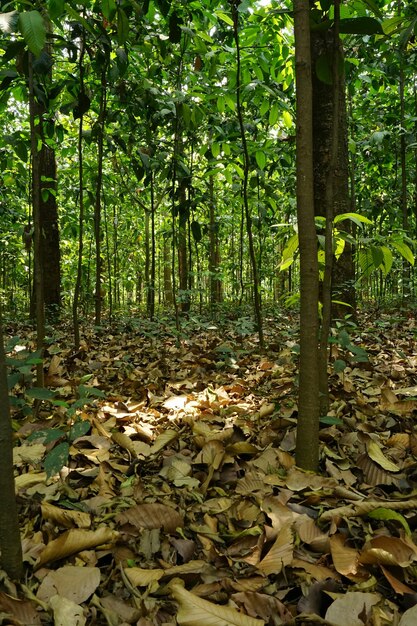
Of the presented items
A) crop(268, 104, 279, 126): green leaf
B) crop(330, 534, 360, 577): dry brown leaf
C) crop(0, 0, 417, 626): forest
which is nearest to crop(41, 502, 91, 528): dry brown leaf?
crop(0, 0, 417, 626): forest

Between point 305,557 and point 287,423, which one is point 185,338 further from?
point 305,557

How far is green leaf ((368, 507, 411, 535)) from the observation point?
1477 mm

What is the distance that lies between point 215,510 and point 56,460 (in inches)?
22.7

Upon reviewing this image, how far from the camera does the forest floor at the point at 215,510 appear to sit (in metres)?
1.25

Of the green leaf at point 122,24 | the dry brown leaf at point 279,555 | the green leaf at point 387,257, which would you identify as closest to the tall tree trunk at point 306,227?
the dry brown leaf at point 279,555

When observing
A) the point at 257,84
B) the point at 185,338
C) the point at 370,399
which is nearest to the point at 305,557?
the point at 370,399

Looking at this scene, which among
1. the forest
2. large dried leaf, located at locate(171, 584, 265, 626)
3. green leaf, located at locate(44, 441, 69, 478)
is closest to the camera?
large dried leaf, located at locate(171, 584, 265, 626)

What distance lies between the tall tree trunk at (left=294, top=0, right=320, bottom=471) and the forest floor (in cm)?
31

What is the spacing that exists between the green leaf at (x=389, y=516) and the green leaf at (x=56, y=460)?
102cm

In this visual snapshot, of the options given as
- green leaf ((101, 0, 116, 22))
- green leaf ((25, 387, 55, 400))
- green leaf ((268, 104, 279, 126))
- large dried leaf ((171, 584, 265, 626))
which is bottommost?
large dried leaf ((171, 584, 265, 626))

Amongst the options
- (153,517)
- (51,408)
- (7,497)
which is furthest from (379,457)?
(51,408)

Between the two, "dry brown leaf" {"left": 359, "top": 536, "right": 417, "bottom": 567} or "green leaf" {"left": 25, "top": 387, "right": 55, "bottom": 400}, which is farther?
"green leaf" {"left": 25, "top": 387, "right": 55, "bottom": 400}

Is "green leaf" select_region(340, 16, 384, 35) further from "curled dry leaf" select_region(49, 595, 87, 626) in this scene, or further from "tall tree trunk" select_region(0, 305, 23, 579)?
"curled dry leaf" select_region(49, 595, 87, 626)

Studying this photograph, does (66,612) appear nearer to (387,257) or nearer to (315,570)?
(315,570)
